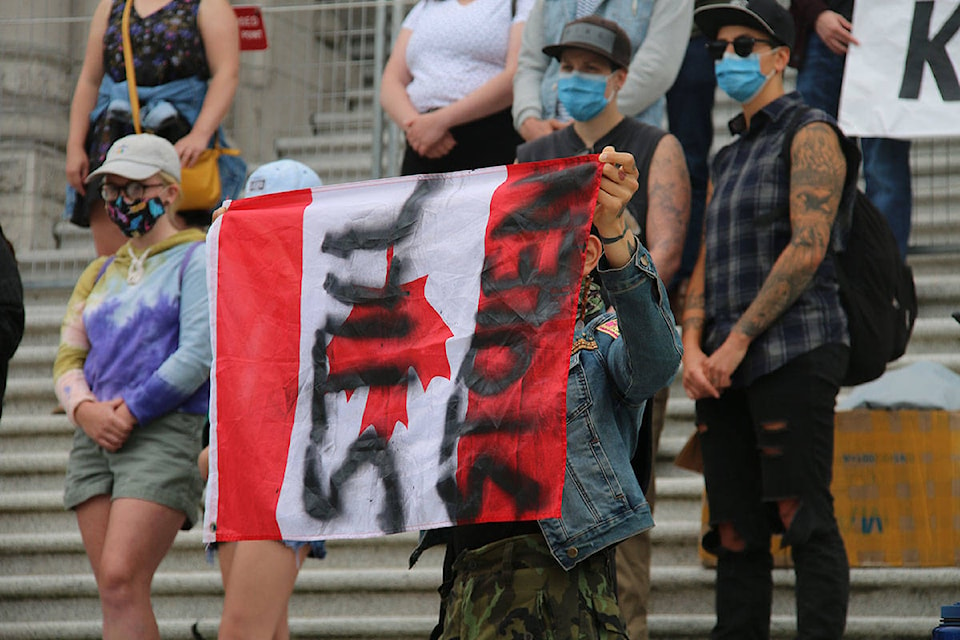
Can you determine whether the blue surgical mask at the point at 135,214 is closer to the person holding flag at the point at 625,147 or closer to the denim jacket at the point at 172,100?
the person holding flag at the point at 625,147

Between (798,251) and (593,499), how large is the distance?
198cm

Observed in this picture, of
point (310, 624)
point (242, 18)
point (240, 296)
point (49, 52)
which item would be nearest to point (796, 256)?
point (240, 296)

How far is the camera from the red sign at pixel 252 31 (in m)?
8.70

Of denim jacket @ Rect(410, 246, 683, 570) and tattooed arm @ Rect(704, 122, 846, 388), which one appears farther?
tattooed arm @ Rect(704, 122, 846, 388)

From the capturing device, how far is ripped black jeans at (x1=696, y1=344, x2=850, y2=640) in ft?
16.4

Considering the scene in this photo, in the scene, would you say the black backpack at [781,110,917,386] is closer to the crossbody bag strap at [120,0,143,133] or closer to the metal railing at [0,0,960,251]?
the crossbody bag strap at [120,0,143,133]

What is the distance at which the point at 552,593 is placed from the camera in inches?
139

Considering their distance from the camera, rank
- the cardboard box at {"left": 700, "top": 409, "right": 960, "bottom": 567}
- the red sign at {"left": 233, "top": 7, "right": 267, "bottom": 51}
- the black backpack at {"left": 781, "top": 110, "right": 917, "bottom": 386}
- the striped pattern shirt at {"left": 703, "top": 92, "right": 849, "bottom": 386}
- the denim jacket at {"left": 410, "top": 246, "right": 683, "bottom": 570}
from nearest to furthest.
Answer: the denim jacket at {"left": 410, "top": 246, "right": 683, "bottom": 570} < the striped pattern shirt at {"left": 703, "top": 92, "right": 849, "bottom": 386} < the black backpack at {"left": 781, "top": 110, "right": 917, "bottom": 386} < the cardboard box at {"left": 700, "top": 409, "right": 960, "bottom": 567} < the red sign at {"left": 233, "top": 7, "right": 267, "bottom": 51}

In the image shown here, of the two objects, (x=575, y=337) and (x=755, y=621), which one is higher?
(x=575, y=337)

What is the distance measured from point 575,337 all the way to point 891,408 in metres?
2.72

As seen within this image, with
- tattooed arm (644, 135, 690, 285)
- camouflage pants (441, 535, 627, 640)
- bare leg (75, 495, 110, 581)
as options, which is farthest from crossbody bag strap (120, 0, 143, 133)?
camouflage pants (441, 535, 627, 640)

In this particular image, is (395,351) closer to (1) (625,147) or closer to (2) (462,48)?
(1) (625,147)

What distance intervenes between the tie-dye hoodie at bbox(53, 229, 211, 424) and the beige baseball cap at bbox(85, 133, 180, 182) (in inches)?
10.1

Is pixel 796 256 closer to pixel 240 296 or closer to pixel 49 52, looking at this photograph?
pixel 240 296
